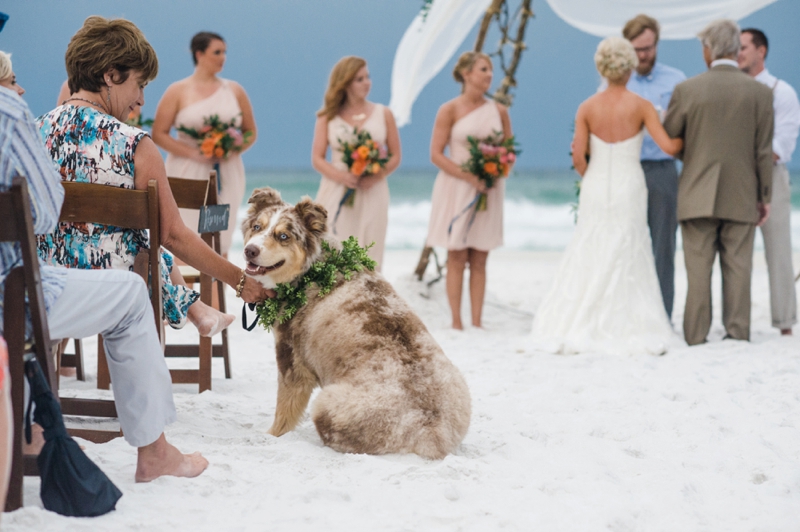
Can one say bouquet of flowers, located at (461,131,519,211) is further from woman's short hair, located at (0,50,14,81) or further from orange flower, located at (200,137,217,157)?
woman's short hair, located at (0,50,14,81)

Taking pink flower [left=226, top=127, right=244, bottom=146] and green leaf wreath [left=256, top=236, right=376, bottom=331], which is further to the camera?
pink flower [left=226, top=127, right=244, bottom=146]

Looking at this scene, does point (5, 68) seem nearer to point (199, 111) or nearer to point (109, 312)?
point (109, 312)

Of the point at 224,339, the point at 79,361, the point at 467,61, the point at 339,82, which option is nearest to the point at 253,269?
the point at 224,339

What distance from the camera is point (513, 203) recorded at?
24.2 metres

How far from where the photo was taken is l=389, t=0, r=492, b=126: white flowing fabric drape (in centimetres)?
793

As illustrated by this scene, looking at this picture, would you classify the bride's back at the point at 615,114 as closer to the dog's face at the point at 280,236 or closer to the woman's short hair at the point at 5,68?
the dog's face at the point at 280,236

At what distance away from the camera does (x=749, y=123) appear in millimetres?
5746

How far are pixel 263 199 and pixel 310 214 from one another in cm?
26

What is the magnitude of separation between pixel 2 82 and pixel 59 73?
25.9m

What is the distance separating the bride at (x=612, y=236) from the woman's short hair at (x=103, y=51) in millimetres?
3905

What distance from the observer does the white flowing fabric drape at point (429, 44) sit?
26.0 feet

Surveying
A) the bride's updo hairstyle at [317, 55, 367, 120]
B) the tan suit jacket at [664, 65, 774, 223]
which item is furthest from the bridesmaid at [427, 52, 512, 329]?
the tan suit jacket at [664, 65, 774, 223]

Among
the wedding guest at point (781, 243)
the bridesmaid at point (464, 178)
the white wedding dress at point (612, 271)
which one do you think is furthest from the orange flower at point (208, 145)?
the wedding guest at point (781, 243)

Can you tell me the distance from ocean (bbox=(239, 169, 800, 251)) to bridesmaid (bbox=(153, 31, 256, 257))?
9.94 meters
